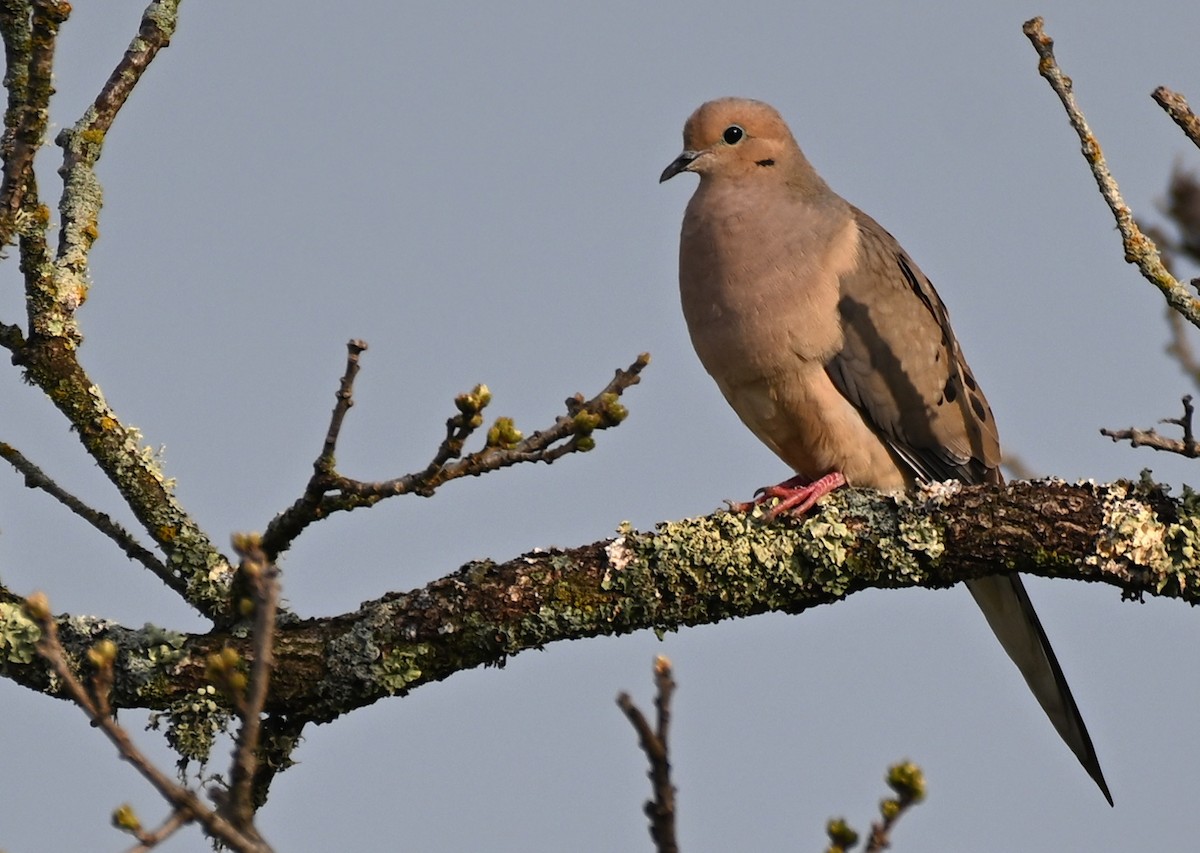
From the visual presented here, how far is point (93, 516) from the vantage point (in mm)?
3609

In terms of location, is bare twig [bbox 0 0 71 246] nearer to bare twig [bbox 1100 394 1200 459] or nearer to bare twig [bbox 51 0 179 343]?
bare twig [bbox 51 0 179 343]

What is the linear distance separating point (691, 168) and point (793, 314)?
2.63 ft

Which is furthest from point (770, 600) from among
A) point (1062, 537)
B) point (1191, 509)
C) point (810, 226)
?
point (810, 226)

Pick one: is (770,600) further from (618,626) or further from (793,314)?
(793,314)

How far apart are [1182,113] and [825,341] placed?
1.82m

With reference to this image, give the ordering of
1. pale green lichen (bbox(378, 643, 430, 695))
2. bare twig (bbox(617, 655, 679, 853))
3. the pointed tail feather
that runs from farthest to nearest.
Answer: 1. the pointed tail feather
2. pale green lichen (bbox(378, 643, 430, 695))
3. bare twig (bbox(617, 655, 679, 853))

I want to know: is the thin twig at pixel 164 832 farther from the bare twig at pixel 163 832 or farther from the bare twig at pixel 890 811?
the bare twig at pixel 890 811

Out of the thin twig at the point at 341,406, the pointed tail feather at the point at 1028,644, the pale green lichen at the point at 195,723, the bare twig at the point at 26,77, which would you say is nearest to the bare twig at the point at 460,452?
the thin twig at the point at 341,406

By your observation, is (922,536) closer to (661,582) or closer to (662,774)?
(661,582)

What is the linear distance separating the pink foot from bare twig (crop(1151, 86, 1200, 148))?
1221 millimetres

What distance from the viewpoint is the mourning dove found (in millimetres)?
4547

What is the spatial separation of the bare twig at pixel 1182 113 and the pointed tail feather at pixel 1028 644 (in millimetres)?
1836

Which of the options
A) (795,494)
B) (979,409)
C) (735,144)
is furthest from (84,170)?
(979,409)

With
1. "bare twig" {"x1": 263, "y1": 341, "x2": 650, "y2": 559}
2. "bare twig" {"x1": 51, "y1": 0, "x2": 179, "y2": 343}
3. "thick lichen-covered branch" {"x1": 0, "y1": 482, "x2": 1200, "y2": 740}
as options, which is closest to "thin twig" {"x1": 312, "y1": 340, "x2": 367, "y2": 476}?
"bare twig" {"x1": 263, "y1": 341, "x2": 650, "y2": 559}
